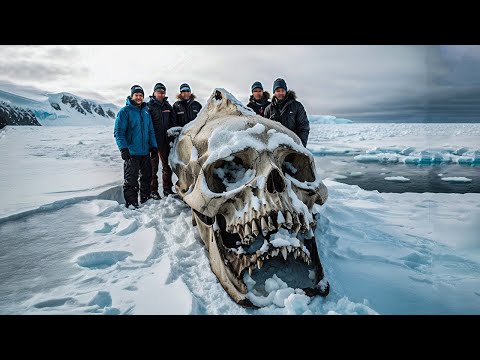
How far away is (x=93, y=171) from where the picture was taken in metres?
6.82

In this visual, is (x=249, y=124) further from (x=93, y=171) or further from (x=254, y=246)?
(x=93, y=171)

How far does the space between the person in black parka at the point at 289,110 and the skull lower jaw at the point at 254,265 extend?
2.50 m

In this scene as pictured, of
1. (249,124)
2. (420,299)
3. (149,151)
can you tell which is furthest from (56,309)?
(149,151)

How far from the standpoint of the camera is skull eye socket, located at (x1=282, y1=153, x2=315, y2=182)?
9.10 feet

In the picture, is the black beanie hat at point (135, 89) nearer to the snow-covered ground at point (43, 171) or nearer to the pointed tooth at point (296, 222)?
the snow-covered ground at point (43, 171)

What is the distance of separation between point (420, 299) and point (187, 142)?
8.97 ft

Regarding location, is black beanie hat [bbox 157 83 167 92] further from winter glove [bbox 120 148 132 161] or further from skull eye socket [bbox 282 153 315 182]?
skull eye socket [bbox 282 153 315 182]

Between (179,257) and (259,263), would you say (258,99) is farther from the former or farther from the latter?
(259,263)

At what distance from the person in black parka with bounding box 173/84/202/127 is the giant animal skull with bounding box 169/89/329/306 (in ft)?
7.02

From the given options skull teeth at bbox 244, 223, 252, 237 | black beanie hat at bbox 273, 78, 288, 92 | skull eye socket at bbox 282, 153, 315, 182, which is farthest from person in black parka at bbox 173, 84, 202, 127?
skull teeth at bbox 244, 223, 252, 237

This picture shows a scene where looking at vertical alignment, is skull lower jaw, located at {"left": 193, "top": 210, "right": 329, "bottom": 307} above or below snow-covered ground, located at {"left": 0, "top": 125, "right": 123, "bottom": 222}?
below

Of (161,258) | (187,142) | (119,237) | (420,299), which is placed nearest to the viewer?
(420,299)

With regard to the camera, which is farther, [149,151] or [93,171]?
[93,171]

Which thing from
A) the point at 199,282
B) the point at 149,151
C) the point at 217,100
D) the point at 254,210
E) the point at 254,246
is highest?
the point at 217,100
